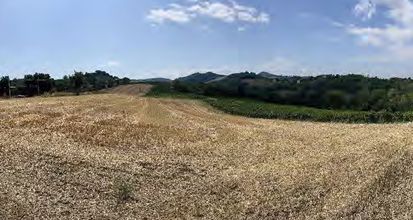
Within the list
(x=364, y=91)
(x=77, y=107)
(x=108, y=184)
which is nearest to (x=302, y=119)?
(x=77, y=107)

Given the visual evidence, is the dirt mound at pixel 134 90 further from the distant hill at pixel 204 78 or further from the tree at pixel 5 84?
the distant hill at pixel 204 78

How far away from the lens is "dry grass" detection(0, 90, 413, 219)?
19.8 metres

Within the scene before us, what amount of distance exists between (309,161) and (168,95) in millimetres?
42211

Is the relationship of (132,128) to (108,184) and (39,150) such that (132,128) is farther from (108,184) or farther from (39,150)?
(108,184)

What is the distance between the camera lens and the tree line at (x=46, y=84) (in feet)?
261

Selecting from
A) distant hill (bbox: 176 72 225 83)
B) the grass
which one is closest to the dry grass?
the grass

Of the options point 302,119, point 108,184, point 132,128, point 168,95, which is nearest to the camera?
point 108,184

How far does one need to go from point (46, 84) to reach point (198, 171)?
63.0 metres

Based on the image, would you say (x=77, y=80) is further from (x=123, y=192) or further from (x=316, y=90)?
(x=316, y=90)

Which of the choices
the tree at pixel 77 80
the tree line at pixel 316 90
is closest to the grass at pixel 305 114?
the tree line at pixel 316 90

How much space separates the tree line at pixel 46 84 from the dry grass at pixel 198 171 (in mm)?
43911

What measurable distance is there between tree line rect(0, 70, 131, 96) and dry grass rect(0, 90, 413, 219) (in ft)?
144

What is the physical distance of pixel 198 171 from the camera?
82.7 feet

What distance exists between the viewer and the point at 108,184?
22812 mm
